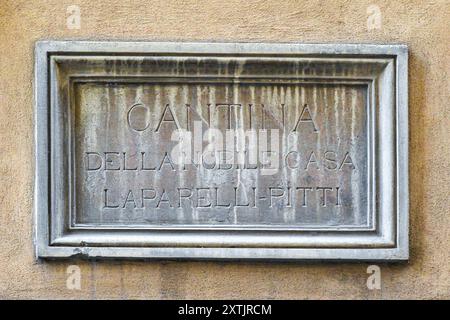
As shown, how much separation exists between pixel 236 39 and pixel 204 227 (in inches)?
45.8

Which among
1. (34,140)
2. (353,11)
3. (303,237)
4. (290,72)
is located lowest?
A: (303,237)

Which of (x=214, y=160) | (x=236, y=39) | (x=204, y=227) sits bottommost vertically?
(x=204, y=227)

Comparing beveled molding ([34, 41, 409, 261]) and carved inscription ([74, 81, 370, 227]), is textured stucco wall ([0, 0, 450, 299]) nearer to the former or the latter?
beveled molding ([34, 41, 409, 261])

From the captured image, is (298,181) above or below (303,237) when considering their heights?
above

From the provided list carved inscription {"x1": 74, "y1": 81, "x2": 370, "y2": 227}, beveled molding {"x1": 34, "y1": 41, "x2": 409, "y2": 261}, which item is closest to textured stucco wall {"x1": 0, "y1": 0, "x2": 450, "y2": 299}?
beveled molding {"x1": 34, "y1": 41, "x2": 409, "y2": 261}

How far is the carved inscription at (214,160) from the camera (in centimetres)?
441

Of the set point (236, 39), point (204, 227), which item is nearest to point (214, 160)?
point (204, 227)

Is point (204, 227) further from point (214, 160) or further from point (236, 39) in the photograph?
point (236, 39)

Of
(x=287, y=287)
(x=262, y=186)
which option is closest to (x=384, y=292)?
(x=287, y=287)

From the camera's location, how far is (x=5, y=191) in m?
4.36

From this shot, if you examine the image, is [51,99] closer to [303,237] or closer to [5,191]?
[5,191]

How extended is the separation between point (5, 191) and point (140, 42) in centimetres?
122

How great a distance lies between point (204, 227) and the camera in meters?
4.38

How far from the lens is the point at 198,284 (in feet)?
14.4
